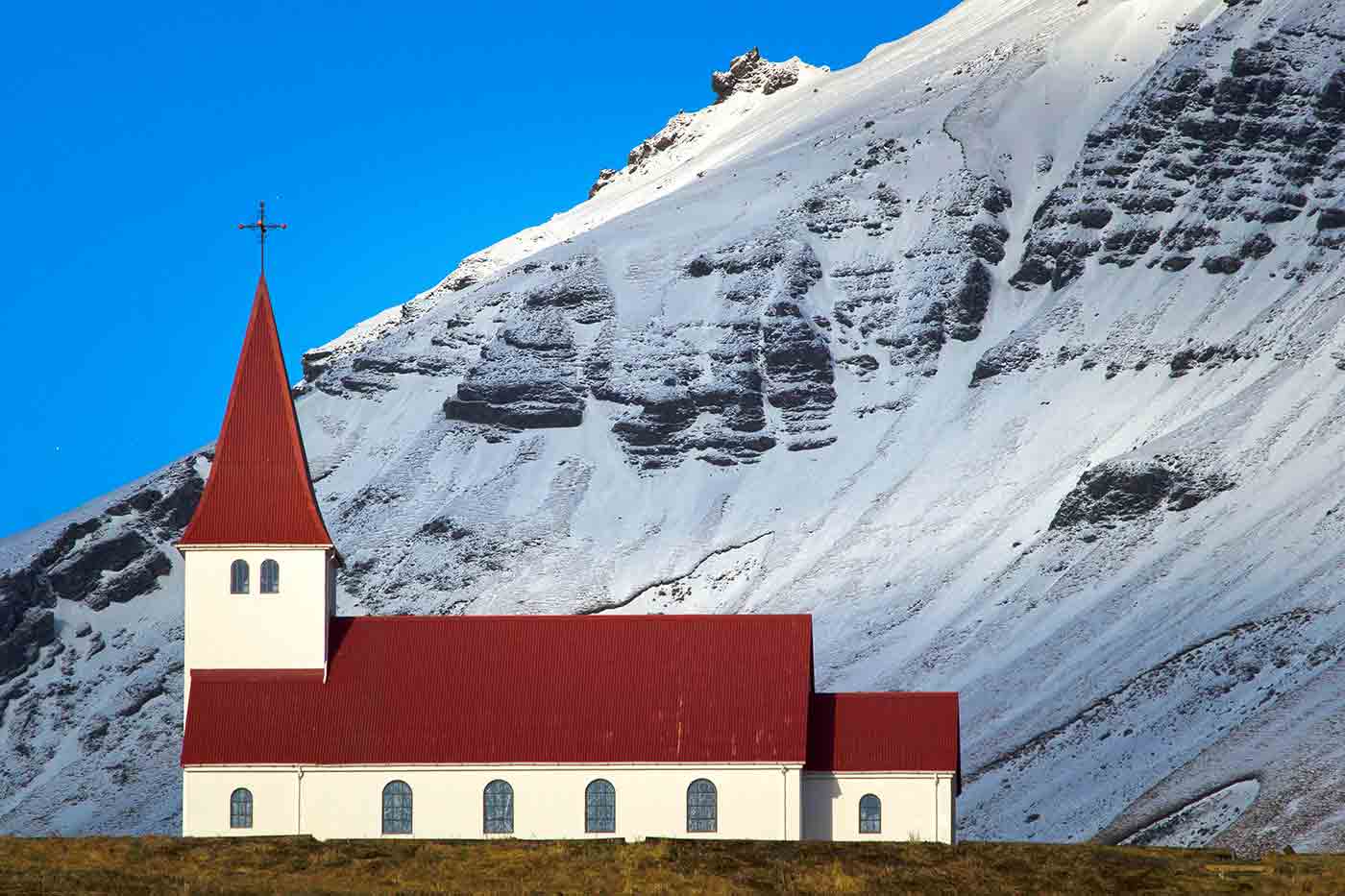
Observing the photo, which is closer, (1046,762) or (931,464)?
(1046,762)

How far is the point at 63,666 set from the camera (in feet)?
528

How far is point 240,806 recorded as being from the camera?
223 ft

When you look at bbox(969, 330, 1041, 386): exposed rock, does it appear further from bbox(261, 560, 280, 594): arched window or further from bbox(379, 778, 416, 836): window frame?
bbox(379, 778, 416, 836): window frame

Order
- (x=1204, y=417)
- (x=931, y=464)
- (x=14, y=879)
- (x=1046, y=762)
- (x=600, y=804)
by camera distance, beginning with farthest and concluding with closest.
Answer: (x=931, y=464) → (x=1204, y=417) → (x=1046, y=762) → (x=600, y=804) → (x=14, y=879)

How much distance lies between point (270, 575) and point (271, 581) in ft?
0.61

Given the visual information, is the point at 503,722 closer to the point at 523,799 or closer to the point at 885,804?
the point at 523,799

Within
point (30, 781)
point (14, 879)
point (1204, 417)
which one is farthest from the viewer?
point (1204, 417)

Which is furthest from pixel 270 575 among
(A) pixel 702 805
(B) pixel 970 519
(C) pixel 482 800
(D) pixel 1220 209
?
(D) pixel 1220 209

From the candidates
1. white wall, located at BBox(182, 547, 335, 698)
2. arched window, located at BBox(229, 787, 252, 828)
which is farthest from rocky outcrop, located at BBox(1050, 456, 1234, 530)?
arched window, located at BBox(229, 787, 252, 828)

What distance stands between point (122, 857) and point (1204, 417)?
384ft

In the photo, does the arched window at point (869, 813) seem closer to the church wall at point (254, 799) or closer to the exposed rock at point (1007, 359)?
the church wall at point (254, 799)

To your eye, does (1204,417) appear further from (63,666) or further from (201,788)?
(201,788)

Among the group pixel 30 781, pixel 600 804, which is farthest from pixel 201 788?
pixel 30 781

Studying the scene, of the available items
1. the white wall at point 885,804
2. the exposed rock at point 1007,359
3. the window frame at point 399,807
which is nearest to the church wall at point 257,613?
the window frame at point 399,807
